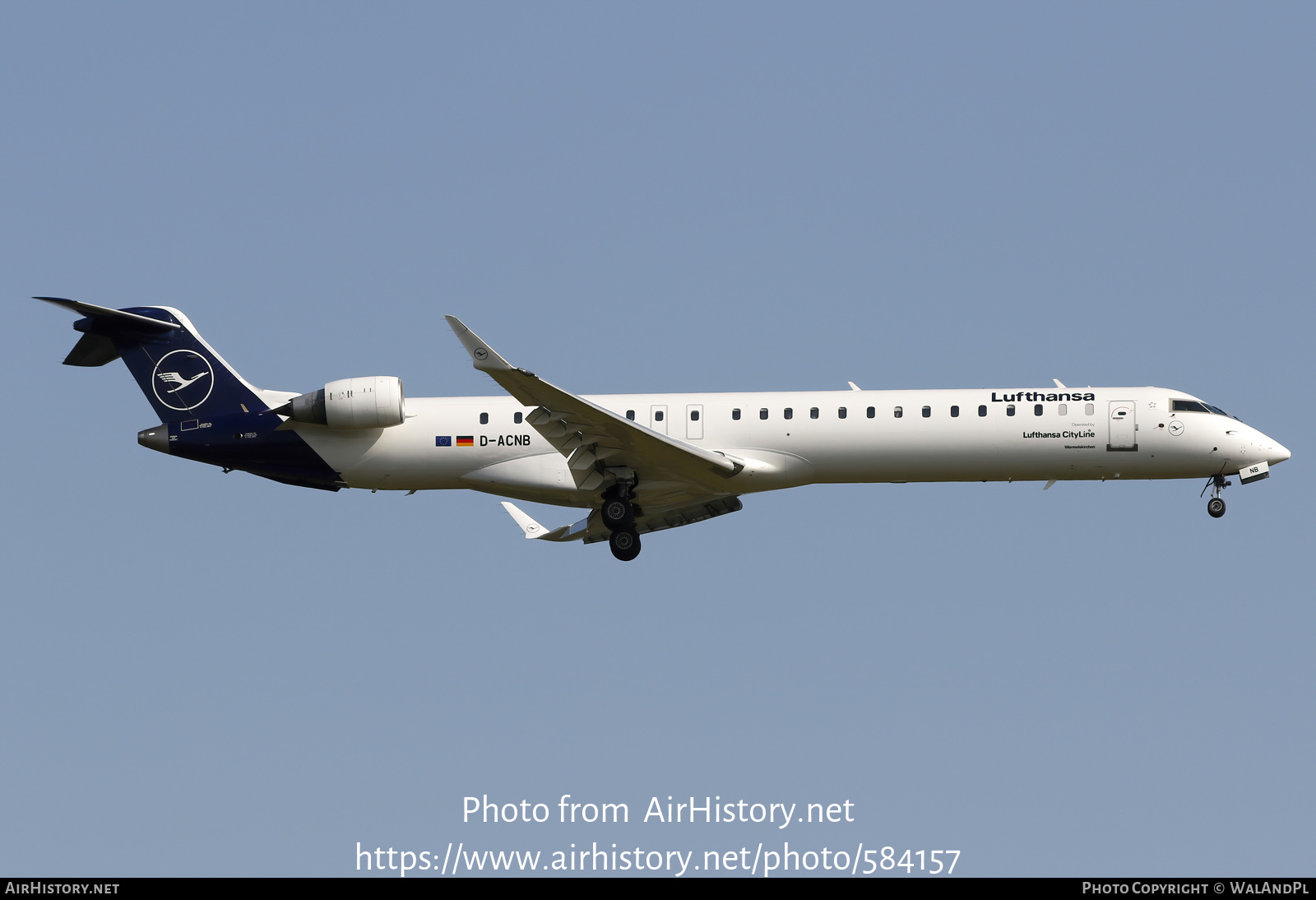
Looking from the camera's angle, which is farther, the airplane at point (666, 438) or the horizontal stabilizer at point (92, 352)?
the horizontal stabilizer at point (92, 352)

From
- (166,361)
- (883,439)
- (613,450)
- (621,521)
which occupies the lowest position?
(621,521)

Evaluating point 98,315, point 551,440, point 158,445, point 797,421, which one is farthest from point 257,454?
point 797,421

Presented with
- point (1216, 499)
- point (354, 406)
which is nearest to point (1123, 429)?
point (1216, 499)

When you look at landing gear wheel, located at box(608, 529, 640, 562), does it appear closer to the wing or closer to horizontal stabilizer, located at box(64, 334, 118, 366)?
the wing

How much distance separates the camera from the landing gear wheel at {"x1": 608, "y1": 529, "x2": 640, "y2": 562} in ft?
99.7

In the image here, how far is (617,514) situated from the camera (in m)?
30.2

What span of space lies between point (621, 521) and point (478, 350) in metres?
5.48

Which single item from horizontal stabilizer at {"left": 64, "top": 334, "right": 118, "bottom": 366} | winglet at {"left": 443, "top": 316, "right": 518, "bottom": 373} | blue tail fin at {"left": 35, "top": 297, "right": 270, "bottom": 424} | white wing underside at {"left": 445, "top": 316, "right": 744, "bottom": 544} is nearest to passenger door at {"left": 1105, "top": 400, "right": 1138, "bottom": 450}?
white wing underside at {"left": 445, "top": 316, "right": 744, "bottom": 544}

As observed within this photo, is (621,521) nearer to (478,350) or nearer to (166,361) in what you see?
(478,350)

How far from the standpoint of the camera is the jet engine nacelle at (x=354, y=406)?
99.1 ft

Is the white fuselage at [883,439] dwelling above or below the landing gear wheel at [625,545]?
above

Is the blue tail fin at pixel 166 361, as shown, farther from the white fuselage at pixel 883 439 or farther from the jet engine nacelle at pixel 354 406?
the white fuselage at pixel 883 439

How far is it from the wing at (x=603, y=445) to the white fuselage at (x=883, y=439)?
1.97ft

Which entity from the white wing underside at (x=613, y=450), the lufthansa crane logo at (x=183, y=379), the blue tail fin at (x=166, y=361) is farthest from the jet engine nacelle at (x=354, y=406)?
the white wing underside at (x=613, y=450)
